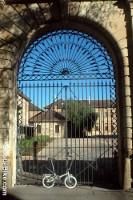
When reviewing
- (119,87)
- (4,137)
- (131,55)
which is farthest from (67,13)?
(4,137)

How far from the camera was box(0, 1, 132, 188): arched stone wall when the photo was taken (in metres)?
6.45

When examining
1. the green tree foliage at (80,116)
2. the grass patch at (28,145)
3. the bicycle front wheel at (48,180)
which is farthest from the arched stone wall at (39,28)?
the green tree foliage at (80,116)

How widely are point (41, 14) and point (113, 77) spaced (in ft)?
9.47

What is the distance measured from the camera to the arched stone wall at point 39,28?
254 inches

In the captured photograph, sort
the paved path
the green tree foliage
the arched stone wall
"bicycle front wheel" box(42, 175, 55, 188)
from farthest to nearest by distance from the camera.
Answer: the green tree foliage, "bicycle front wheel" box(42, 175, 55, 188), the arched stone wall, the paved path

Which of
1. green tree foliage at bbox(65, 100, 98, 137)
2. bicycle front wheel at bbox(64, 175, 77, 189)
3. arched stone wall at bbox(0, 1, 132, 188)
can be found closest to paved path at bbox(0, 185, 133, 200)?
bicycle front wheel at bbox(64, 175, 77, 189)

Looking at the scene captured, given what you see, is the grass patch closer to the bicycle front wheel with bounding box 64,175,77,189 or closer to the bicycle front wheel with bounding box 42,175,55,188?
the bicycle front wheel with bounding box 42,175,55,188

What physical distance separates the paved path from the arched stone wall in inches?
17.7

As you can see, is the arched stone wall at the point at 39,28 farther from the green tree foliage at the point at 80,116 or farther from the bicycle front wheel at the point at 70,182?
the bicycle front wheel at the point at 70,182

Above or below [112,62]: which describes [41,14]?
above

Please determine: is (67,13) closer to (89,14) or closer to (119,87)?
(89,14)

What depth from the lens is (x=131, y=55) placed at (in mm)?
6367

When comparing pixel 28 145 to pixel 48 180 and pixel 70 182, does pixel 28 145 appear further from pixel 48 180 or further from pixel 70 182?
pixel 70 182

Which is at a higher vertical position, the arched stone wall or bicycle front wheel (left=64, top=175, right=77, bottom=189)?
the arched stone wall
